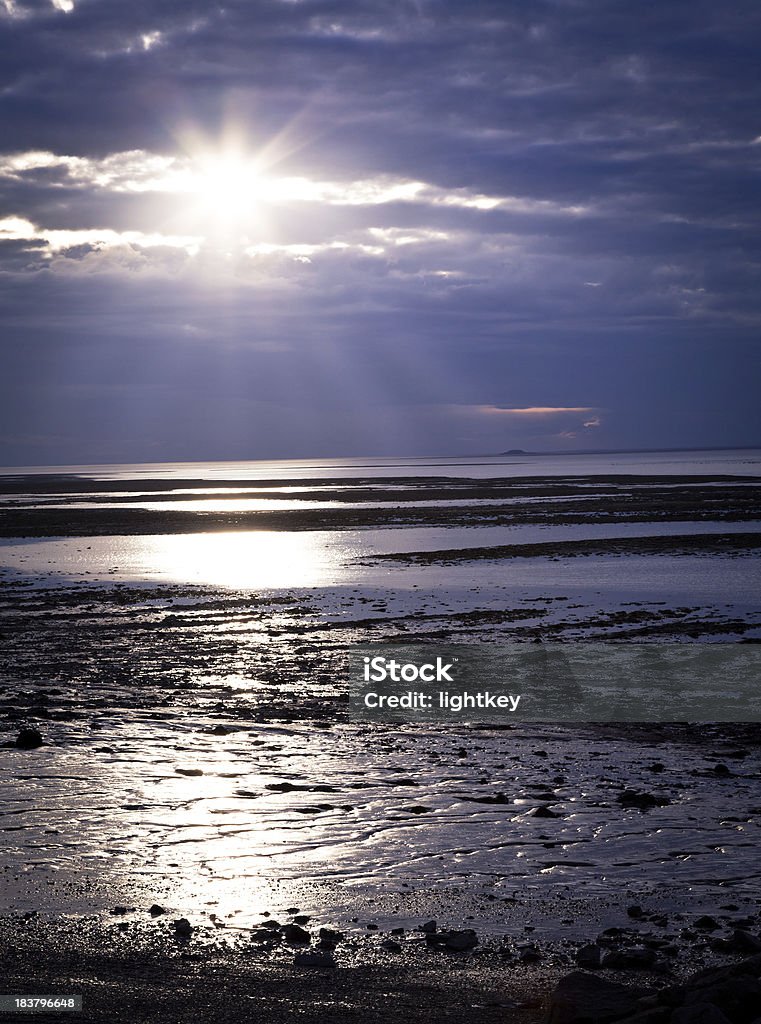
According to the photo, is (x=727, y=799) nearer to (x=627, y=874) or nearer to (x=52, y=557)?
(x=627, y=874)

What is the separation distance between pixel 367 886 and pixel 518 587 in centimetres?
2072

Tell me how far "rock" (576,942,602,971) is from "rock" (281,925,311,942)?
1.81 meters

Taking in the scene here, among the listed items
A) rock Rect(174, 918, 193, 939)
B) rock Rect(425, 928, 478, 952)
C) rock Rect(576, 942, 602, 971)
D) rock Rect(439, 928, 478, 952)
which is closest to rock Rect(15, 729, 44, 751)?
rock Rect(174, 918, 193, 939)

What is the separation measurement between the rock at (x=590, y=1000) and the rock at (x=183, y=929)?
263 centimetres

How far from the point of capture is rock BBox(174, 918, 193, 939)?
272 inches

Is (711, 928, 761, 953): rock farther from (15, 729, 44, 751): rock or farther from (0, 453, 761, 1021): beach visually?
(15, 729, 44, 751): rock

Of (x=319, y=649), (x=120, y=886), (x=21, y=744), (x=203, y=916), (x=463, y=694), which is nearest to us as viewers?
(x=203, y=916)

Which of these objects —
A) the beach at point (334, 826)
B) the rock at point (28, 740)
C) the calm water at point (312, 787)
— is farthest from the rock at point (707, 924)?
the rock at point (28, 740)

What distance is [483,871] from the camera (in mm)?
8258

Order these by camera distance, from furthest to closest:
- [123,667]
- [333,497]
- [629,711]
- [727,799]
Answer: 1. [333,497]
2. [123,667]
3. [629,711]
4. [727,799]

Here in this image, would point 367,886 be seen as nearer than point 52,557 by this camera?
Yes

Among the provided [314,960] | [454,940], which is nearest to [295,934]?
[314,960]

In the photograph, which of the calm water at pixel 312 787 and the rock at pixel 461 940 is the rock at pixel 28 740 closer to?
the calm water at pixel 312 787

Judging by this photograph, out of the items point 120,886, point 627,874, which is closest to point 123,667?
point 120,886
